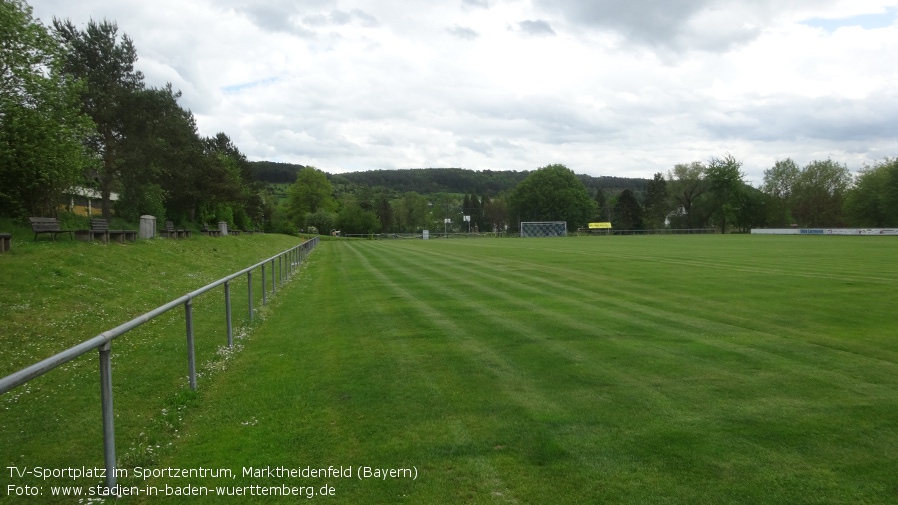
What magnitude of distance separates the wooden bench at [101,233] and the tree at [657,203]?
10422 centimetres

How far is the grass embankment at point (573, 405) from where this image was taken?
155 inches

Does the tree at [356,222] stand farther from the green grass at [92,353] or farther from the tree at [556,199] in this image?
the green grass at [92,353]

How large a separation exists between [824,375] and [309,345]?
678 cm

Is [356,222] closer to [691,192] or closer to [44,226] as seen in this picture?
[691,192]

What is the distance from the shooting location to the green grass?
502cm

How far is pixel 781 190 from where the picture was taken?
99438 millimetres

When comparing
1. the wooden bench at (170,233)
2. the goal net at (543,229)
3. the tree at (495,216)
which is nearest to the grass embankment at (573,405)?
the wooden bench at (170,233)

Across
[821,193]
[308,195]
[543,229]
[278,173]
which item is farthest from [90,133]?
[278,173]

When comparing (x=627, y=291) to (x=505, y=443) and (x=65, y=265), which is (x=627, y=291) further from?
(x=65, y=265)

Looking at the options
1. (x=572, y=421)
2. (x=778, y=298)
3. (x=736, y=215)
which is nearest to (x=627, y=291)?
(x=778, y=298)

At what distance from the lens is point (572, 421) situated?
5.03 m

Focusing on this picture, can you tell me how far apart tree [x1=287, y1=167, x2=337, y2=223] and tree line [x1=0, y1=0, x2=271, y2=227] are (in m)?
53.7

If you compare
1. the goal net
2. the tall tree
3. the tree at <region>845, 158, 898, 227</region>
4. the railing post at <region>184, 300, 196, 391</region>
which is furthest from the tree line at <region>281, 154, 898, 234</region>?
the railing post at <region>184, 300, 196, 391</region>

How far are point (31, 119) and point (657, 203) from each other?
109 m
